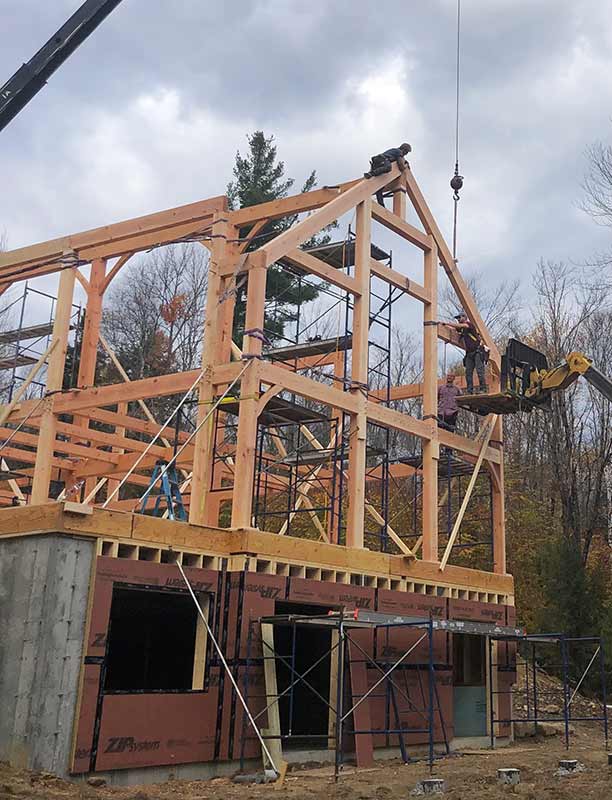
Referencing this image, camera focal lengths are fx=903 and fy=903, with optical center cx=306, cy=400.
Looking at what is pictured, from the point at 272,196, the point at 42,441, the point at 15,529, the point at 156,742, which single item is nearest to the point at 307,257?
the point at 42,441

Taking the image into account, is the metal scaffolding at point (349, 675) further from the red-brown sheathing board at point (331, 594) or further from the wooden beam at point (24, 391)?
the wooden beam at point (24, 391)

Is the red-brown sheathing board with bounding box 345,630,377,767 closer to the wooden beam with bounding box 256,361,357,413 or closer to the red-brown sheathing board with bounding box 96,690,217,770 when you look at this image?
the red-brown sheathing board with bounding box 96,690,217,770

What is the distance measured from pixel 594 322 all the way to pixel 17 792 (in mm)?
28171

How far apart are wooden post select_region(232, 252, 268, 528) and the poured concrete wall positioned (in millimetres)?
2644

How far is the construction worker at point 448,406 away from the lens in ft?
61.1

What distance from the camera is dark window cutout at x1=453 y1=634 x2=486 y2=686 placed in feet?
60.6

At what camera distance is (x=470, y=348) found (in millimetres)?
19172

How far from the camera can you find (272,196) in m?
33.1

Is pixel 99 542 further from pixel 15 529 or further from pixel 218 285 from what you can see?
pixel 218 285

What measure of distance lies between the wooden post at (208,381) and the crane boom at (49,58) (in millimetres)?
3469

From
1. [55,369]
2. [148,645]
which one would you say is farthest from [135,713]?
[55,369]

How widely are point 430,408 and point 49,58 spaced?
923 centimetres

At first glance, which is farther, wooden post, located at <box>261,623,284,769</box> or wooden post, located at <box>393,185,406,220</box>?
wooden post, located at <box>393,185,406,220</box>

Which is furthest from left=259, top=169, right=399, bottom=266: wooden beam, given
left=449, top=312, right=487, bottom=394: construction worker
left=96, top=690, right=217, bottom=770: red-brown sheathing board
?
left=96, top=690, right=217, bottom=770: red-brown sheathing board
